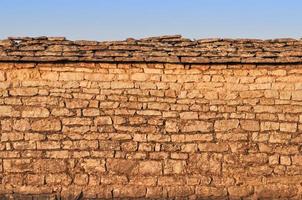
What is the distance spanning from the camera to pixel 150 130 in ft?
25.2

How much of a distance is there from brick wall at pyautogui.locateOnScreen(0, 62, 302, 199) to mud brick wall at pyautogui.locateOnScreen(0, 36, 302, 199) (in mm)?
16

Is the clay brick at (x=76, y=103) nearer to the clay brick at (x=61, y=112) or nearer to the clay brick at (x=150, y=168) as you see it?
the clay brick at (x=61, y=112)

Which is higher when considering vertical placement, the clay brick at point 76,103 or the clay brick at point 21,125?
the clay brick at point 76,103

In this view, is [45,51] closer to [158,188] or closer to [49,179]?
[49,179]

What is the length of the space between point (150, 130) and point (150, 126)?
0.21 ft

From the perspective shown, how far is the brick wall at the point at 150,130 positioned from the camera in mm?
7621

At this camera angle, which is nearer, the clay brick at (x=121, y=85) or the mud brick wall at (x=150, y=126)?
the mud brick wall at (x=150, y=126)

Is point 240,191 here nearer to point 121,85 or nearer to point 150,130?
point 150,130

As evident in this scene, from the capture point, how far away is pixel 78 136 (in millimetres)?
7652

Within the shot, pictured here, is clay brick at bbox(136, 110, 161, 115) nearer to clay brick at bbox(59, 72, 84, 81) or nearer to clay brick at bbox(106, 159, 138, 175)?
clay brick at bbox(106, 159, 138, 175)

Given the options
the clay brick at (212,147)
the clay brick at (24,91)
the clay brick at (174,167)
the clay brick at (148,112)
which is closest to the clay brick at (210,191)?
the clay brick at (174,167)

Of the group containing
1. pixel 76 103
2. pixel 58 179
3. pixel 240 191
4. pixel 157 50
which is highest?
pixel 157 50

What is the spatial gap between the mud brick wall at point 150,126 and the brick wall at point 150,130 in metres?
0.02

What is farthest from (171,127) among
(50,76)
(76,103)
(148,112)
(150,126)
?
(50,76)
